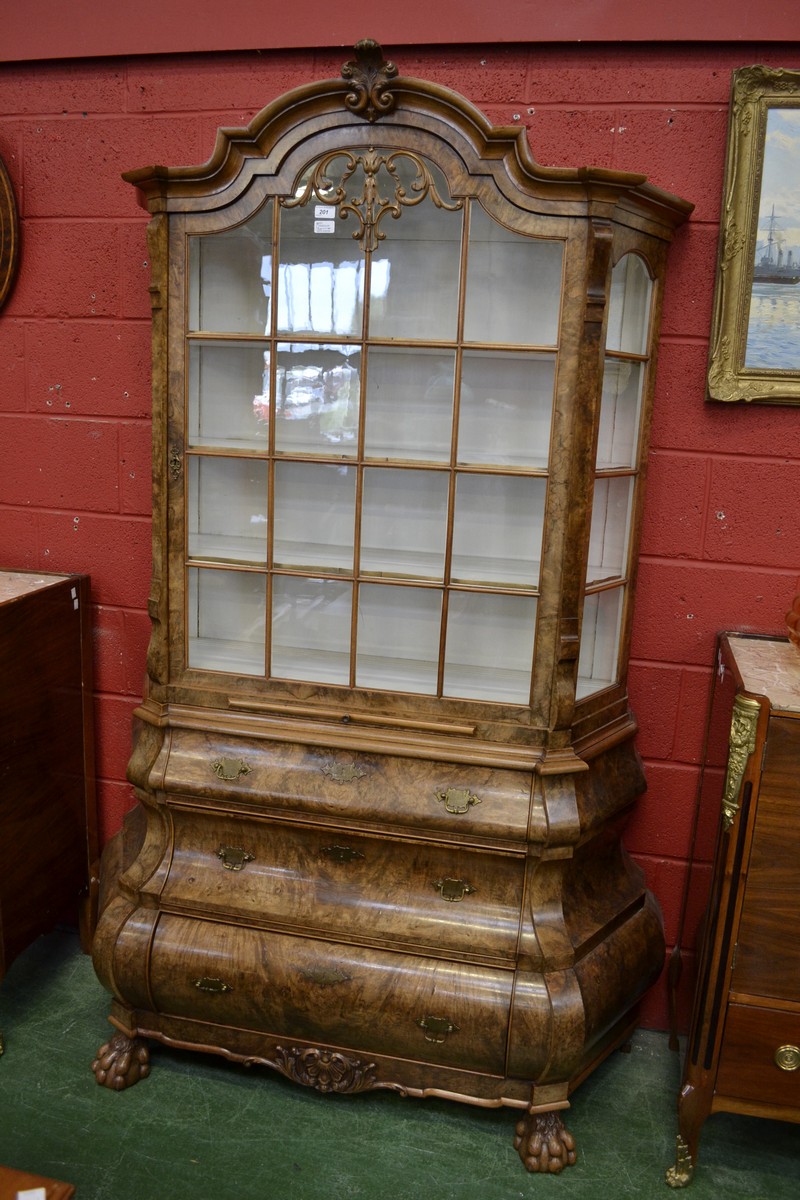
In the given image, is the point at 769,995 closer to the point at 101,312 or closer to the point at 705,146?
the point at 705,146

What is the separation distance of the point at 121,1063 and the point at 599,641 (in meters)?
1.43

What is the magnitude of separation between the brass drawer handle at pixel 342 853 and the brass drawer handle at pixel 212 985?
354mm

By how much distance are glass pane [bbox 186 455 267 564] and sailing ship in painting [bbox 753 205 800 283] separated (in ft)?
3.78

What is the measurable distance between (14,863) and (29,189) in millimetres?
1673

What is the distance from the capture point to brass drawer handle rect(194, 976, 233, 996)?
202cm

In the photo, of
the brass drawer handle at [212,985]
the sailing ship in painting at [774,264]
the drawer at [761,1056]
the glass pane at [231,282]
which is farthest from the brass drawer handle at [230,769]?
the sailing ship in painting at [774,264]

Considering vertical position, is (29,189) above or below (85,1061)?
above

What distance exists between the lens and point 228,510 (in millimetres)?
2090

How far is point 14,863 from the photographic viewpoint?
224cm

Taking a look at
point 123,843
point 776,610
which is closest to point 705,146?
point 776,610

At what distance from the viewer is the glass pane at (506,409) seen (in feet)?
6.18

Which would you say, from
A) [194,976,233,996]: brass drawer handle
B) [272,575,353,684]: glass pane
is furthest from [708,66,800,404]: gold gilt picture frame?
[194,976,233,996]: brass drawer handle

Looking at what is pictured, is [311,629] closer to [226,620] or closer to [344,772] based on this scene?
[226,620]

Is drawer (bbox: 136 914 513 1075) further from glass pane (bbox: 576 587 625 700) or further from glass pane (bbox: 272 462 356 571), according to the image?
glass pane (bbox: 272 462 356 571)
